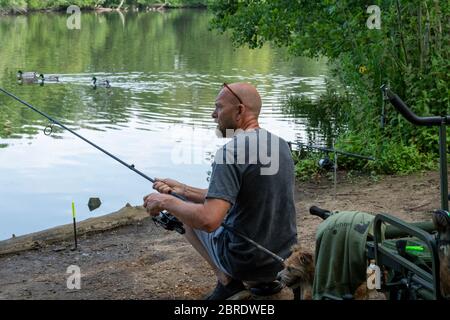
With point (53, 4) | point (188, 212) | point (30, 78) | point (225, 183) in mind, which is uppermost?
point (53, 4)

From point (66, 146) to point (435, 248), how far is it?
45.0 ft

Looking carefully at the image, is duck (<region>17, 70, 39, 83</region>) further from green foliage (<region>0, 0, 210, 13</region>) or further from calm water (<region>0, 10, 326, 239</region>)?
green foliage (<region>0, 0, 210, 13</region>)

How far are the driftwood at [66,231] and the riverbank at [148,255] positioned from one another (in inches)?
2.0

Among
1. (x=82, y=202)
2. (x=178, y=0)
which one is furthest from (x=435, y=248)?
(x=178, y=0)

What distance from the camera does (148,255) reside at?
7.03m

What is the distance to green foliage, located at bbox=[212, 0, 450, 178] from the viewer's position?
991cm

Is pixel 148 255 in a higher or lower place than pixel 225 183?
lower

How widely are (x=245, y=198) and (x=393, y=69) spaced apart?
6.94 metres

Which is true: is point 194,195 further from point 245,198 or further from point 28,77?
point 28,77

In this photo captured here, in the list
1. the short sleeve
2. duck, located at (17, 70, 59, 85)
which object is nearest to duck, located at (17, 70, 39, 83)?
duck, located at (17, 70, 59, 85)

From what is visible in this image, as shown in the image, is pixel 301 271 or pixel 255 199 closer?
pixel 301 271

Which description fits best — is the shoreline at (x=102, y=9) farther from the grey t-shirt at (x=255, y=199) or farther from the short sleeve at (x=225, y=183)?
the short sleeve at (x=225, y=183)

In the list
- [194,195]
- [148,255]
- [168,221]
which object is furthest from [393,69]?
[168,221]

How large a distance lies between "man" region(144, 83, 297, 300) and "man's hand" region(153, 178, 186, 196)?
0.18 meters
